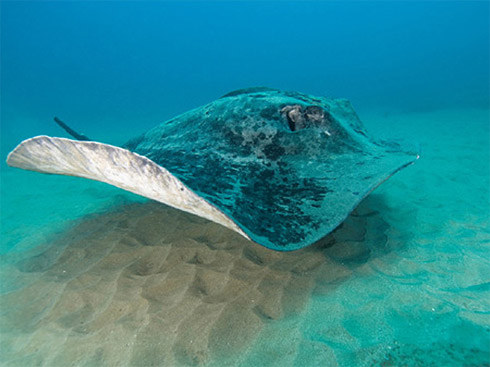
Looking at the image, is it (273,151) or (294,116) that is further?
(294,116)

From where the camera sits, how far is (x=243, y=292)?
204 cm

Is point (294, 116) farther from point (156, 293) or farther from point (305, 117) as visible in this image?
point (156, 293)

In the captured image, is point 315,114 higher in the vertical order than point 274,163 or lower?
higher

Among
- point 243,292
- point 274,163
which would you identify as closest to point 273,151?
point 274,163

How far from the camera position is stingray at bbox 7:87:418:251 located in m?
1.54

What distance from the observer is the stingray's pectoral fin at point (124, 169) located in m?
1.45

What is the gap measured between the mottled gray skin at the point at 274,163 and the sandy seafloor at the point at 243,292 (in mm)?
698

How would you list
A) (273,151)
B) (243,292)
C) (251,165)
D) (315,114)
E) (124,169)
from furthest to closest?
1. (315,114)
2. (273,151)
3. (251,165)
4. (243,292)
5. (124,169)

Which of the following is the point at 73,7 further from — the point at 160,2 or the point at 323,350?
the point at 323,350

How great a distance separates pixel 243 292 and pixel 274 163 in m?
1.08

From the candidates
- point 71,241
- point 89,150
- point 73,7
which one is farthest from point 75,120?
point 73,7

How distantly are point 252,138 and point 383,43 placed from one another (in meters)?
77.1

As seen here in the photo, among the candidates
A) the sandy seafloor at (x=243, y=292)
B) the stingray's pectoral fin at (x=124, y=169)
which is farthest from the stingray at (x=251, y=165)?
the sandy seafloor at (x=243, y=292)

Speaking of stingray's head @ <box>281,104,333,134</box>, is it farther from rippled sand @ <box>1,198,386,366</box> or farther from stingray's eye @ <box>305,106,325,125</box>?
rippled sand @ <box>1,198,386,366</box>
